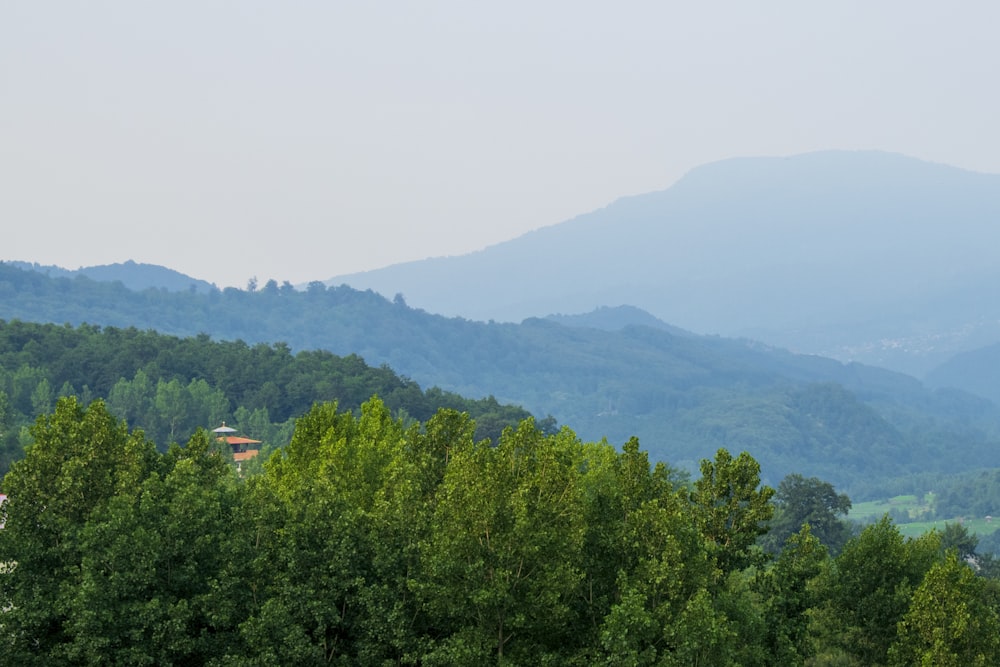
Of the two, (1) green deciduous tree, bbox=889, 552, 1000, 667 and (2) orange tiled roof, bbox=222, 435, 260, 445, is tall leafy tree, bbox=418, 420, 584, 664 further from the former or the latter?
(2) orange tiled roof, bbox=222, 435, 260, 445

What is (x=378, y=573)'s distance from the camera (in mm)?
28781

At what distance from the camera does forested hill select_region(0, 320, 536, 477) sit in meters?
119

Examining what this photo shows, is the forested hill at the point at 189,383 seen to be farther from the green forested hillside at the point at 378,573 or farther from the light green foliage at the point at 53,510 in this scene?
the green forested hillside at the point at 378,573

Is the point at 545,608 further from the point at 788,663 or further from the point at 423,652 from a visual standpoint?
the point at 788,663

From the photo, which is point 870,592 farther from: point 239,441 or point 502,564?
point 239,441

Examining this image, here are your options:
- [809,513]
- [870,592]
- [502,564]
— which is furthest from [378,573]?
[809,513]

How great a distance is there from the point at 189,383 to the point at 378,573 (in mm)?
113472

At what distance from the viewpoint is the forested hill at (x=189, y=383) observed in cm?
11900

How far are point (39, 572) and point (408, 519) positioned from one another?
8.95m

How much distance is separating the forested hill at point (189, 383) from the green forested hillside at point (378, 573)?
83061 mm

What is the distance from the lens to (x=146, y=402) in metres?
123

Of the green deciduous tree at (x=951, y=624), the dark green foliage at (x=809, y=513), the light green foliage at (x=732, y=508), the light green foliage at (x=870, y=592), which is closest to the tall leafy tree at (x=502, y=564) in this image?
the light green foliage at (x=732, y=508)

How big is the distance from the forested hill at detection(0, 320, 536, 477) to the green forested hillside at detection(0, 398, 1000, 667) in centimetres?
8306

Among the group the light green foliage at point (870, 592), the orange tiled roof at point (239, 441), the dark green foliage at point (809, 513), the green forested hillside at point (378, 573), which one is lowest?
the dark green foliage at point (809, 513)
